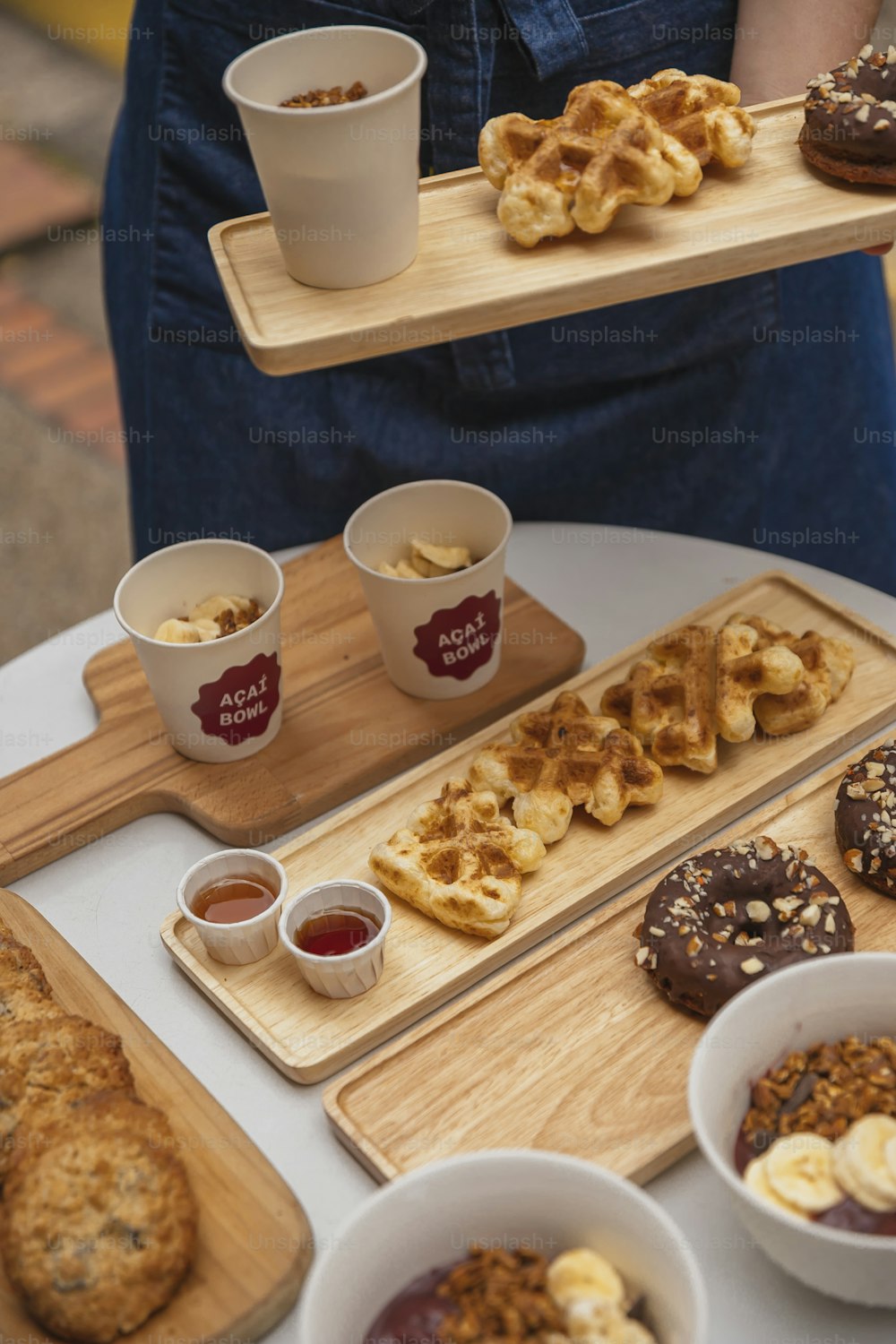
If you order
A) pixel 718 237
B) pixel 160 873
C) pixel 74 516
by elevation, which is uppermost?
pixel 718 237

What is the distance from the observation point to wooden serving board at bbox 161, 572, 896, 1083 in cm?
161

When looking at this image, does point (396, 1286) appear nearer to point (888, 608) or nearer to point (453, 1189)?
point (453, 1189)

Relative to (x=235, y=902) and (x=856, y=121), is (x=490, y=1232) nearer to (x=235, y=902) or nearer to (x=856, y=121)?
(x=235, y=902)

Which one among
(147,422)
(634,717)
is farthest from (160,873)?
(147,422)

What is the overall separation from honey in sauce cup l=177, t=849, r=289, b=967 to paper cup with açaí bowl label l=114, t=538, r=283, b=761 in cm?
24

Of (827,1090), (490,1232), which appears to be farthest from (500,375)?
(490,1232)

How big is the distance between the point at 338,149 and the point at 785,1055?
1.04m

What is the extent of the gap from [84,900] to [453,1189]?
0.79 meters

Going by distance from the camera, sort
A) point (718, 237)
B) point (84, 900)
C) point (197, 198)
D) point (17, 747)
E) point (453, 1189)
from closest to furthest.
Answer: point (453, 1189), point (718, 237), point (84, 900), point (17, 747), point (197, 198)

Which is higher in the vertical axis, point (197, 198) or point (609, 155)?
point (609, 155)

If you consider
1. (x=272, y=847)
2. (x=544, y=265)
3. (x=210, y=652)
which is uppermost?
(x=544, y=265)

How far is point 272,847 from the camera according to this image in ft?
6.21

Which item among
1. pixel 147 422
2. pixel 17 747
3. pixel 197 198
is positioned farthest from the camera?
pixel 147 422

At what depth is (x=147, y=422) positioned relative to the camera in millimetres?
2520
